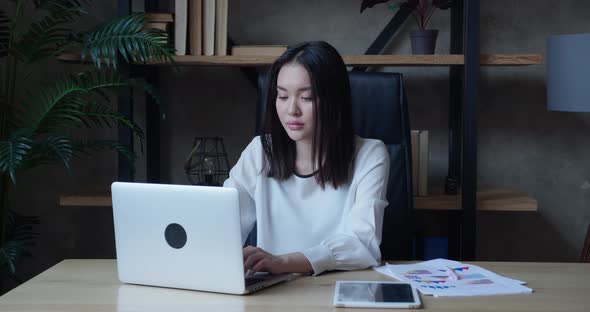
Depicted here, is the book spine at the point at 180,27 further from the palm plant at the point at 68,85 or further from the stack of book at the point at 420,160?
the stack of book at the point at 420,160

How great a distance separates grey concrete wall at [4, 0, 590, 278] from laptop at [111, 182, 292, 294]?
1.63 metres

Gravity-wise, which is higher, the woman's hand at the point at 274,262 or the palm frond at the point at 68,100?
the palm frond at the point at 68,100

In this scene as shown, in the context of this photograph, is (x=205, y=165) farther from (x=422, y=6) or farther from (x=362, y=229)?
(x=362, y=229)

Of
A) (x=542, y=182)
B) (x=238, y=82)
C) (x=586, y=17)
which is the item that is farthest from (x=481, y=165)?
(x=238, y=82)

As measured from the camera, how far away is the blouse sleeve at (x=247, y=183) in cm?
189

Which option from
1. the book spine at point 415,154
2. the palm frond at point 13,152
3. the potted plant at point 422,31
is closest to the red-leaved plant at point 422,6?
the potted plant at point 422,31

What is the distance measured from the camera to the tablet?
1.28m

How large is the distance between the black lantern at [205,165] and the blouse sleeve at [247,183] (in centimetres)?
73

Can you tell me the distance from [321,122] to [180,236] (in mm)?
530

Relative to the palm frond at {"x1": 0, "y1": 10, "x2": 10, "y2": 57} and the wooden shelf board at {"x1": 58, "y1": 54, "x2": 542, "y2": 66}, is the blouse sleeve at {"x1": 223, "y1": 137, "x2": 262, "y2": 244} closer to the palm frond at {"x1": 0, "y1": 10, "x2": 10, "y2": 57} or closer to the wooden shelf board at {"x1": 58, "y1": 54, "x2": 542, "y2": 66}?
the wooden shelf board at {"x1": 58, "y1": 54, "x2": 542, "y2": 66}

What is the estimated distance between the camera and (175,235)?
1.35 meters

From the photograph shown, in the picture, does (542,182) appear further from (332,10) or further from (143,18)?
(143,18)

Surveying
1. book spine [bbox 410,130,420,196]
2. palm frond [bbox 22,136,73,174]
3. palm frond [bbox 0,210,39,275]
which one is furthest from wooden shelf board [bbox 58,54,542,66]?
palm frond [bbox 0,210,39,275]

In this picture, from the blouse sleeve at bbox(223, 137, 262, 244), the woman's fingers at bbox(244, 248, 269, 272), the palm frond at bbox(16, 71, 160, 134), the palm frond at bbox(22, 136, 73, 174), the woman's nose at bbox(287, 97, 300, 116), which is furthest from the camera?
the palm frond at bbox(16, 71, 160, 134)
